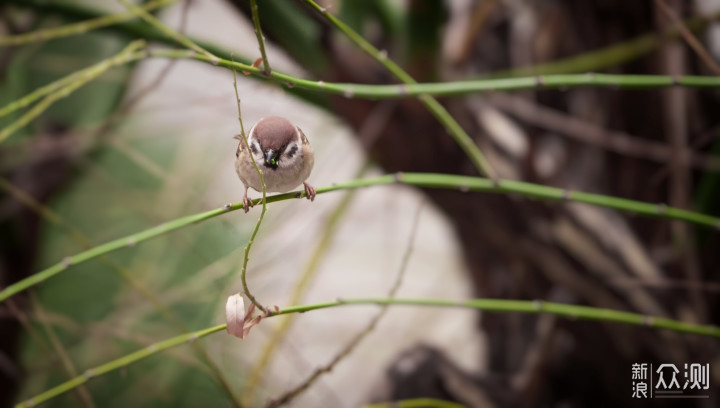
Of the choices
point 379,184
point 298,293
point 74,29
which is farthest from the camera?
point 298,293

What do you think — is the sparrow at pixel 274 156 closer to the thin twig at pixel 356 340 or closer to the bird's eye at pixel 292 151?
the bird's eye at pixel 292 151

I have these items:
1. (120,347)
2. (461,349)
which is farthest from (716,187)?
(120,347)

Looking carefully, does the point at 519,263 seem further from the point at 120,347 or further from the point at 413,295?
the point at 120,347

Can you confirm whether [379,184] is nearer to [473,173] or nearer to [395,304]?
[395,304]

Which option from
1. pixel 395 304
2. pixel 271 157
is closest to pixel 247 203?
pixel 271 157

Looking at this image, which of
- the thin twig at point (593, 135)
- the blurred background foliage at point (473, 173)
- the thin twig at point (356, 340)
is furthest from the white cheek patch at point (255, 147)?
the thin twig at point (593, 135)

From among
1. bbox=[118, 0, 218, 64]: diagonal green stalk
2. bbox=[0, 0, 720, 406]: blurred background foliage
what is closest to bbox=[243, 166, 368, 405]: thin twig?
bbox=[0, 0, 720, 406]: blurred background foliage
